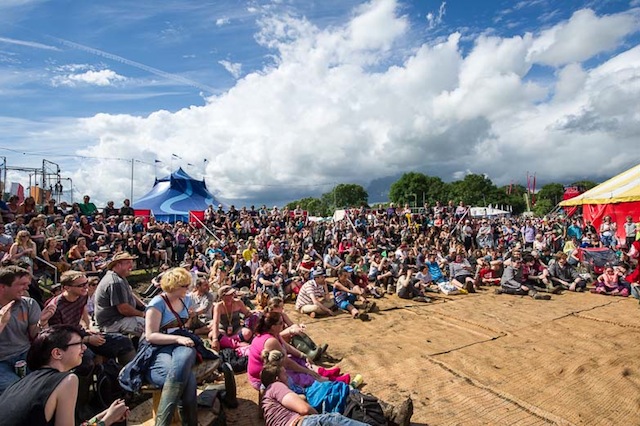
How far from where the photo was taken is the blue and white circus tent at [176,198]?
18766 millimetres

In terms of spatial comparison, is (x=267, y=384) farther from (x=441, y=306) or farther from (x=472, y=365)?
(x=441, y=306)

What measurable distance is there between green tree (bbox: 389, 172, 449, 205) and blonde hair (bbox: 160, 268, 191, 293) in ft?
253

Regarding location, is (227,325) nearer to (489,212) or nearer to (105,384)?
(105,384)

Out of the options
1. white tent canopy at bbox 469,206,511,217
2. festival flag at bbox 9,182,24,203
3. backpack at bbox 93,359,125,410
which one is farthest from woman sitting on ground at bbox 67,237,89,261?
white tent canopy at bbox 469,206,511,217

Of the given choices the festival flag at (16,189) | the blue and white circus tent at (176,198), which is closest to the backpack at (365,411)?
the blue and white circus tent at (176,198)

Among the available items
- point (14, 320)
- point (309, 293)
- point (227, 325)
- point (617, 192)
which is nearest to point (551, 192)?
point (617, 192)

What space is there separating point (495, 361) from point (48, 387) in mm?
5151

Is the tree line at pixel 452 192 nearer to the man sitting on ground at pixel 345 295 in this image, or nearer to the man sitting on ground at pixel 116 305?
the man sitting on ground at pixel 345 295

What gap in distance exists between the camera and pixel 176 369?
3.04 m

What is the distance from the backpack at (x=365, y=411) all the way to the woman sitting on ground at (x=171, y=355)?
1.32 m

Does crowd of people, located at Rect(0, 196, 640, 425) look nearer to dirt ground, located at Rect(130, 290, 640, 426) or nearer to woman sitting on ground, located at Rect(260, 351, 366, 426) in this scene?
woman sitting on ground, located at Rect(260, 351, 366, 426)

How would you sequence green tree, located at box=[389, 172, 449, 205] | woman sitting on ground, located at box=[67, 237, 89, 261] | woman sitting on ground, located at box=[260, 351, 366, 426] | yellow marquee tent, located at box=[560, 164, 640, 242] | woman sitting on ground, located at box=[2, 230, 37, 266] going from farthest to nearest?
green tree, located at box=[389, 172, 449, 205]
yellow marquee tent, located at box=[560, 164, 640, 242]
woman sitting on ground, located at box=[67, 237, 89, 261]
woman sitting on ground, located at box=[2, 230, 37, 266]
woman sitting on ground, located at box=[260, 351, 366, 426]

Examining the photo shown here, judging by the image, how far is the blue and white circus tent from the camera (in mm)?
18766

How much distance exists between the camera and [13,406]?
6.47 feet
